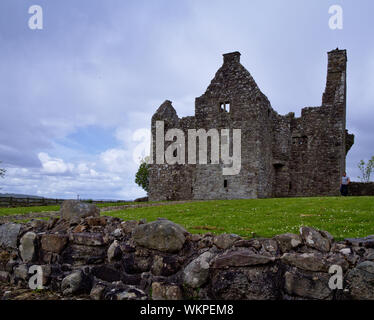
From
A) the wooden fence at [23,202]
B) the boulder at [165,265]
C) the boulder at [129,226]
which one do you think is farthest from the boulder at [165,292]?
the wooden fence at [23,202]

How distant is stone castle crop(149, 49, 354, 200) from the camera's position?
23.8 metres

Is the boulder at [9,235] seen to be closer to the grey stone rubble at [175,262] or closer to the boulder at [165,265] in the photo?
the grey stone rubble at [175,262]

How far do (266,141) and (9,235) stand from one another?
20.8 metres

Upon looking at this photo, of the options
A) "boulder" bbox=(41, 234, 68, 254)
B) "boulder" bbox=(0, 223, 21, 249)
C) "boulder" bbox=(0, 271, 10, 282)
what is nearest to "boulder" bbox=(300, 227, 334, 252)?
"boulder" bbox=(41, 234, 68, 254)

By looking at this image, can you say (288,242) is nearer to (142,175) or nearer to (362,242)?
(362,242)

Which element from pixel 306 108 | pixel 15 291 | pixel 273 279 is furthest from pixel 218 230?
pixel 306 108

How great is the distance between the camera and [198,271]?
16.4ft

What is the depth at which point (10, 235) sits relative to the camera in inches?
287

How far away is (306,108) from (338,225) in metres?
21.0

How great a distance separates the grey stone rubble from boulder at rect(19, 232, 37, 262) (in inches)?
0.8

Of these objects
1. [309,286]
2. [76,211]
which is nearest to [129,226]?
[76,211]

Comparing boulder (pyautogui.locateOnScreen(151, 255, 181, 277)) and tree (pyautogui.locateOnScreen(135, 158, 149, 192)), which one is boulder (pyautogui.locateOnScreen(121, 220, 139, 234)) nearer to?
boulder (pyautogui.locateOnScreen(151, 255, 181, 277))
